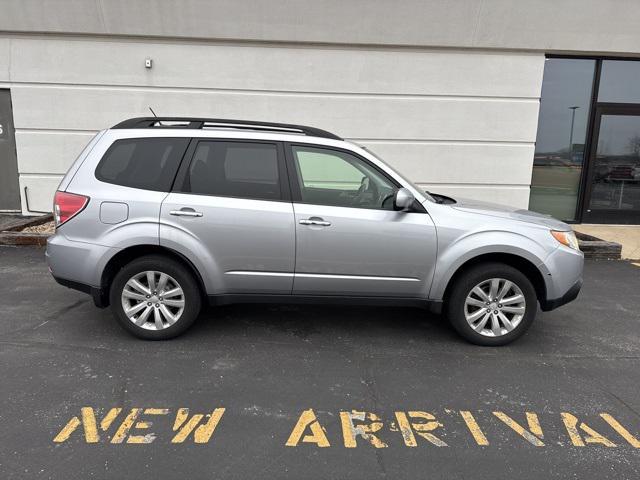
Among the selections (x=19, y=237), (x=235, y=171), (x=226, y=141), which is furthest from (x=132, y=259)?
(x=19, y=237)

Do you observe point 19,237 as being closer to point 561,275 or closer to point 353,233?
point 353,233

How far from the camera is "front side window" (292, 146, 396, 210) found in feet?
13.3

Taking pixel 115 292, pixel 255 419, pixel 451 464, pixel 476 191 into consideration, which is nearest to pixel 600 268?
pixel 476 191

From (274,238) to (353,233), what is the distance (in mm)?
659

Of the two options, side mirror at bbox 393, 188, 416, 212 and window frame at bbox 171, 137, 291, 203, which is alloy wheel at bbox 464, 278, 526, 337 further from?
window frame at bbox 171, 137, 291, 203

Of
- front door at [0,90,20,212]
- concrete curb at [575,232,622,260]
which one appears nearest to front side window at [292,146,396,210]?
concrete curb at [575,232,622,260]

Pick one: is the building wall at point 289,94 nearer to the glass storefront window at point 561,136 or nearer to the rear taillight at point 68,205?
the glass storefront window at point 561,136

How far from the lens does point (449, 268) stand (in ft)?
13.2

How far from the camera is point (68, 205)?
3967 millimetres

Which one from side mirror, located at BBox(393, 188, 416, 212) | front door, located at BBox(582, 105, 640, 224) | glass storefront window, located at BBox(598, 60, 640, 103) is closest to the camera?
side mirror, located at BBox(393, 188, 416, 212)

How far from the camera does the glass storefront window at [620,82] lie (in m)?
9.62

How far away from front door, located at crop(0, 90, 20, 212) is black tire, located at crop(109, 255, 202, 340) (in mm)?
6773

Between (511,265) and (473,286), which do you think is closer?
(473,286)

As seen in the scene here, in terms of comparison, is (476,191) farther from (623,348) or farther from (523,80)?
(623,348)
